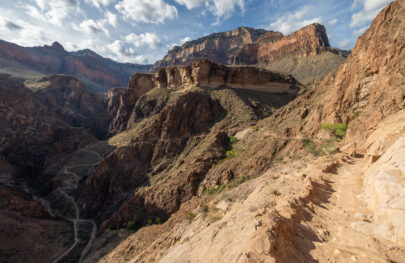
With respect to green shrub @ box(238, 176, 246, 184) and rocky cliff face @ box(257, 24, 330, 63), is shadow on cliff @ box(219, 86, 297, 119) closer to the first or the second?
green shrub @ box(238, 176, 246, 184)

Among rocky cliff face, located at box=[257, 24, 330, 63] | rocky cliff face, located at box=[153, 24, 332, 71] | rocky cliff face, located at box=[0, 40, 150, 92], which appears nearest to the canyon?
rocky cliff face, located at box=[257, 24, 330, 63]

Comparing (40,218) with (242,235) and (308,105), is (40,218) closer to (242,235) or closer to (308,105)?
(242,235)

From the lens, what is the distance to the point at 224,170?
21.5 metres

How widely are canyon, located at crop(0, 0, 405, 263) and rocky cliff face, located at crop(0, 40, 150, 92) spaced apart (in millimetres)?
95439

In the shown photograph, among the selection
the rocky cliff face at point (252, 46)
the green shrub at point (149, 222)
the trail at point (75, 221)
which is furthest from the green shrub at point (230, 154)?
the rocky cliff face at point (252, 46)

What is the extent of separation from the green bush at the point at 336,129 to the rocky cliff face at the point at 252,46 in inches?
3839

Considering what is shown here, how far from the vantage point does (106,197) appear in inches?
1268

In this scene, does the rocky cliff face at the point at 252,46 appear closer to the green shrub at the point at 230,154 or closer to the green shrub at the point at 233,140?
the green shrub at the point at 233,140

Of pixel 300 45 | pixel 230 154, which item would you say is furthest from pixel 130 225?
pixel 300 45

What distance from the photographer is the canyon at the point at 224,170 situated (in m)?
5.70

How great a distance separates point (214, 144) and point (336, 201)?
2164 centimetres

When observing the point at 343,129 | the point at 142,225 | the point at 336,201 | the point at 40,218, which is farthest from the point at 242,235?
the point at 40,218

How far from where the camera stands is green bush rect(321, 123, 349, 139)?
1666cm

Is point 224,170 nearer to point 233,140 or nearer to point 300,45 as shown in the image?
point 233,140
